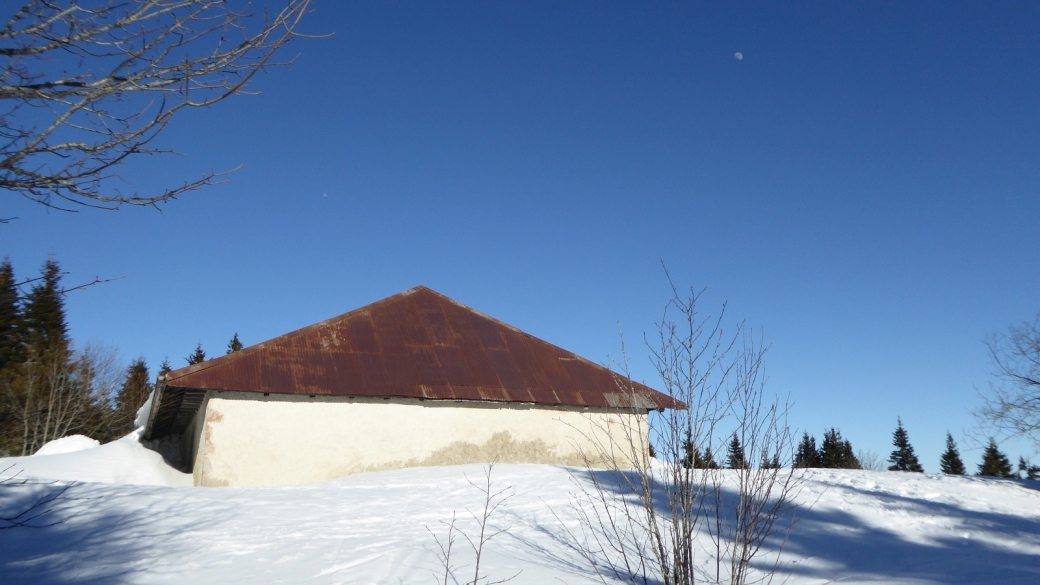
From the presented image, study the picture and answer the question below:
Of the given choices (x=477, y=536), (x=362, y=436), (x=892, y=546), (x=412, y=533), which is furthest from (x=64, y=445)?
(x=892, y=546)

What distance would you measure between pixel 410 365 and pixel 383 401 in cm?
145

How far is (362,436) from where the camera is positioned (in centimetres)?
1395

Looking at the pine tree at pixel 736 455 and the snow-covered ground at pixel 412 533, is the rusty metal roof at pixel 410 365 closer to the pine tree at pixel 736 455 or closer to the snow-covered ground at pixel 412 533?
the snow-covered ground at pixel 412 533

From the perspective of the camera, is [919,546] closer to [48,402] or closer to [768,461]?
[768,461]

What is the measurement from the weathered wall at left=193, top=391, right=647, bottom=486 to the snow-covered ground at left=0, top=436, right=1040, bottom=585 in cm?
97

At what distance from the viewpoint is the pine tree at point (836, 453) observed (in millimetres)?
44500

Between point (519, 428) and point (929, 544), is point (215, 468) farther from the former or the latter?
point (929, 544)

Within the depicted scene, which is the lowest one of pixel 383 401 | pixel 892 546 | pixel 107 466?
pixel 107 466

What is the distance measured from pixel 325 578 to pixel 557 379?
10.4 metres

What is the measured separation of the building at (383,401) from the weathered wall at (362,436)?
0.02 meters

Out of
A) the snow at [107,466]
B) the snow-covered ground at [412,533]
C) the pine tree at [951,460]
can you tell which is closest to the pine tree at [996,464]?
the pine tree at [951,460]

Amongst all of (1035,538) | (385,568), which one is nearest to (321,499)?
(385,568)

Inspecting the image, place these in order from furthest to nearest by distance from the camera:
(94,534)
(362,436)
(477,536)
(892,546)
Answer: (362,436) < (477,536) < (892,546) < (94,534)

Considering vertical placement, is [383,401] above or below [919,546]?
above
